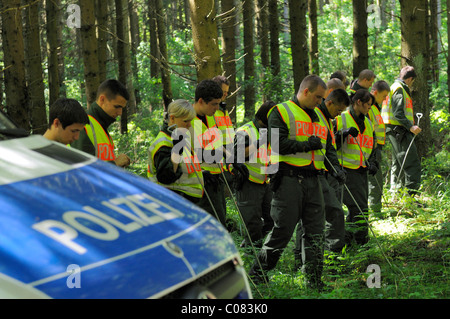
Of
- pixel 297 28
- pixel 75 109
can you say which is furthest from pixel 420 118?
pixel 75 109

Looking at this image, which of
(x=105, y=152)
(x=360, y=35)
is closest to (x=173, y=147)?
(x=105, y=152)

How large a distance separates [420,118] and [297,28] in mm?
4731

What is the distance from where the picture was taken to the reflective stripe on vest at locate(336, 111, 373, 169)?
7816 millimetres

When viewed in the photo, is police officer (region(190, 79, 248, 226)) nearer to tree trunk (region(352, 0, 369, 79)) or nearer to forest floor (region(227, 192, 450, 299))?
forest floor (region(227, 192, 450, 299))

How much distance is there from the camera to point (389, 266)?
6.25 meters

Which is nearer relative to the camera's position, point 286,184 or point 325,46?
point 286,184

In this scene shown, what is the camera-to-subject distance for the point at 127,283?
2299mm

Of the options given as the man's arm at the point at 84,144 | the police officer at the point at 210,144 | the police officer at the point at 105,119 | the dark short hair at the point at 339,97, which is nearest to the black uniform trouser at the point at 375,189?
the dark short hair at the point at 339,97

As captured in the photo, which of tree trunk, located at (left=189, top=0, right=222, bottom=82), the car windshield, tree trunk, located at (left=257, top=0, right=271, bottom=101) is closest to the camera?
the car windshield

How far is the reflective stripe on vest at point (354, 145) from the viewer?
782 centimetres

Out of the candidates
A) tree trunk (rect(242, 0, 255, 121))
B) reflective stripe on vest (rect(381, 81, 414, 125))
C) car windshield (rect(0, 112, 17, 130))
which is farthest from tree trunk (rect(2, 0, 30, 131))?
tree trunk (rect(242, 0, 255, 121))

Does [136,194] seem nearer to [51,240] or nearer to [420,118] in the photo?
[51,240]

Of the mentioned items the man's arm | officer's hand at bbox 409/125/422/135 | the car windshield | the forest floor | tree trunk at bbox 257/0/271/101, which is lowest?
the forest floor
